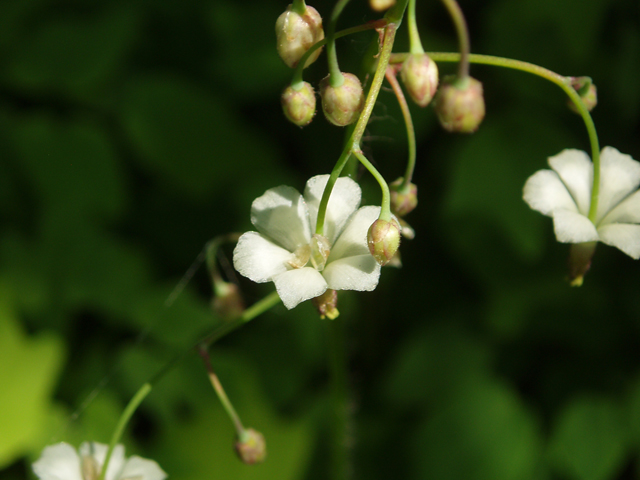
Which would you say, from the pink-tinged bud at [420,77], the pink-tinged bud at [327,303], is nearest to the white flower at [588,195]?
the pink-tinged bud at [420,77]

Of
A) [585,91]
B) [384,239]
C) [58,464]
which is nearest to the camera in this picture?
[384,239]

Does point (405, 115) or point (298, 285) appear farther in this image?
point (405, 115)

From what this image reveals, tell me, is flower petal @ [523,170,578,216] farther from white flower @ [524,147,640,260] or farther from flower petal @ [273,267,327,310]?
flower petal @ [273,267,327,310]

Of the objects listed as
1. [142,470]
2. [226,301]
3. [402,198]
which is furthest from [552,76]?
[142,470]

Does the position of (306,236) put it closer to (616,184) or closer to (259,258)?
(259,258)

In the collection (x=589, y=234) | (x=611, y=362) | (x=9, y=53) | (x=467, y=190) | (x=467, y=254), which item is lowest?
(x=611, y=362)

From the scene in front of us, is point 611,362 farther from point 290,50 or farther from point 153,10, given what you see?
point 153,10

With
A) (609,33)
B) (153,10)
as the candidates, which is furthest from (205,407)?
(609,33)

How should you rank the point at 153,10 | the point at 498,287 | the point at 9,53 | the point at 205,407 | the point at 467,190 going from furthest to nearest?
the point at 153,10 → the point at 9,53 → the point at 498,287 → the point at 205,407 → the point at 467,190
